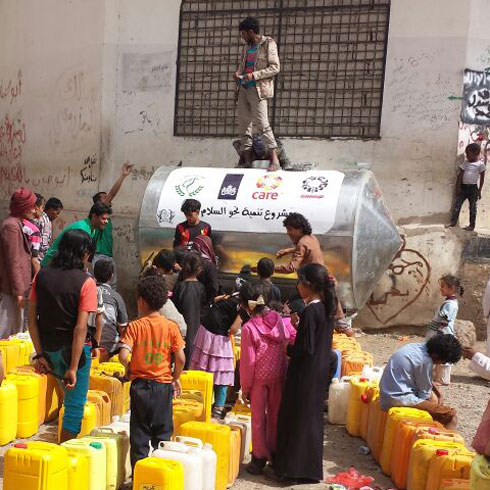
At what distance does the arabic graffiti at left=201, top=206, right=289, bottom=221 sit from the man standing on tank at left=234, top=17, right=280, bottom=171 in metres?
0.82

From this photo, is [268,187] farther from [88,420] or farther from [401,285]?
[88,420]

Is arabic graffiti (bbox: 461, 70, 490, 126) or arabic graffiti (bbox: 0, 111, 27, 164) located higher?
arabic graffiti (bbox: 461, 70, 490, 126)

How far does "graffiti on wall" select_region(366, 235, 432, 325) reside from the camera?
10039 mm

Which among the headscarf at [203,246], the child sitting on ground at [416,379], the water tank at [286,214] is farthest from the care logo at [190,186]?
the child sitting on ground at [416,379]

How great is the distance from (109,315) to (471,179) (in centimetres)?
580

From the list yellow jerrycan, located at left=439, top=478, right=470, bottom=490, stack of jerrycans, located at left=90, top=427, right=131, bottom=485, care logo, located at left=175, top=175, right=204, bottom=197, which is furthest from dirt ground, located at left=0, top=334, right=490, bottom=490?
care logo, located at left=175, top=175, right=204, bottom=197

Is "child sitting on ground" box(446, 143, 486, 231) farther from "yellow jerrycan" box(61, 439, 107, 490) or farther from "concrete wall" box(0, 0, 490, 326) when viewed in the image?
"yellow jerrycan" box(61, 439, 107, 490)

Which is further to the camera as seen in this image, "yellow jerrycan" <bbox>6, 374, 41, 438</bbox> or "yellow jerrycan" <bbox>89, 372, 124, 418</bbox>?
"yellow jerrycan" <bbox>89, 372, 124, 418</bbox>

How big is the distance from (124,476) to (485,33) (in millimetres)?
8133

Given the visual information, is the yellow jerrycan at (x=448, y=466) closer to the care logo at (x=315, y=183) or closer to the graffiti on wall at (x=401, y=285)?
the care logo at (x=315, y=183)

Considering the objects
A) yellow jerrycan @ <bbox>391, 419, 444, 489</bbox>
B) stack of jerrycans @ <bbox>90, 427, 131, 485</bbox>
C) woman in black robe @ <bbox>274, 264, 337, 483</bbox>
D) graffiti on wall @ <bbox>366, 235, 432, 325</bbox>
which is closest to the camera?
stack of jerrycans @ <bbox>90, 427, 131, 485</bbox>

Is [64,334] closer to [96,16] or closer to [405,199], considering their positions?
[405,199]

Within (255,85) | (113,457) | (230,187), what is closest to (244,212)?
(230,187)

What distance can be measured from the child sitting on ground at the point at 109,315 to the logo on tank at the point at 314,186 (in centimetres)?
324
